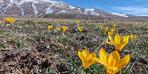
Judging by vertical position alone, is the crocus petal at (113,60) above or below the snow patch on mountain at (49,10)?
above

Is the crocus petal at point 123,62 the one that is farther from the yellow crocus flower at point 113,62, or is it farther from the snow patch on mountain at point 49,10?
the snow patch on mountain at point 49,10

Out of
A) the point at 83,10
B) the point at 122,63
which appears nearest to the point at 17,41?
the point at 122,63

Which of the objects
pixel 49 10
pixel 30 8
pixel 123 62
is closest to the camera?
pixel 123 62

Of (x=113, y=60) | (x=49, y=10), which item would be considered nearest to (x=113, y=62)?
(x=113, y=60)

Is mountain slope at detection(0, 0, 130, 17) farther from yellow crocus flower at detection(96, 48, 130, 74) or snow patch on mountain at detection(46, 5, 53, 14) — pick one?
yellow crocus flower at detection(96, 48, 130, 74)

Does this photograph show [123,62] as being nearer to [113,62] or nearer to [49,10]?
[113,62]

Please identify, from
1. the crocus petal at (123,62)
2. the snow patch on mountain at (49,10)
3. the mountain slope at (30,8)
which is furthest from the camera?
the snow patch on mountain at (49,10)

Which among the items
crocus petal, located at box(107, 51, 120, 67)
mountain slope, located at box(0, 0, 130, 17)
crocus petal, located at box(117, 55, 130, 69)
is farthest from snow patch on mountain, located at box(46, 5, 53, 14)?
crocus petal, located at box(117, 55, 130, 69)

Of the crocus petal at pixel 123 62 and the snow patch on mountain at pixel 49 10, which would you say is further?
the snow patch on mountain at pixel 49 10

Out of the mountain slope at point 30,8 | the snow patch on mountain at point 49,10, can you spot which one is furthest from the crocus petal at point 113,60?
the snow patch on mountain at point 49,10

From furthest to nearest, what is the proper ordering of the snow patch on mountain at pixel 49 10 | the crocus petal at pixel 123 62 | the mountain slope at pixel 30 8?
the snow patch on mountain at pixel 49 10 → the mountain slope at pixel 30 8 → the crocus petal at pixel 123 62

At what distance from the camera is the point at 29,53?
4871 millimetres

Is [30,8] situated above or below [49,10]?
above

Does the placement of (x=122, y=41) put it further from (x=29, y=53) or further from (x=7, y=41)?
(x=7, y=41)
